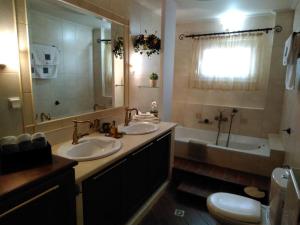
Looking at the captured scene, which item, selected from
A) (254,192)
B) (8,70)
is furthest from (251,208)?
(8,70)

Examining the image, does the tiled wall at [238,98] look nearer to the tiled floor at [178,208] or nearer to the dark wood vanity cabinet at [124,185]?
the dark wood vanity cabinet at [124,185]

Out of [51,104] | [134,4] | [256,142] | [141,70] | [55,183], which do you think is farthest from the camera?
[256,142]

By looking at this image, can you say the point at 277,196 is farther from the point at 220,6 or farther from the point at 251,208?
the point at 220,6

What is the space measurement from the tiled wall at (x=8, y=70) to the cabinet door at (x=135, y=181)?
3.00ft

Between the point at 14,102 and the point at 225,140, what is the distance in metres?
3.30

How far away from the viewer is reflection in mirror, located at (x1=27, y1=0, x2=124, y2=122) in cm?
160

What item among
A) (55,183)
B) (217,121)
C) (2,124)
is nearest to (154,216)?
(55,183)

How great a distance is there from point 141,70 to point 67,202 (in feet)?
7.17

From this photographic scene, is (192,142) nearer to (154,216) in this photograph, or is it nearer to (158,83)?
(158,83)

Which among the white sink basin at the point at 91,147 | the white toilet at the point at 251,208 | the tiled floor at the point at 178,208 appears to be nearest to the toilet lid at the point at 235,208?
the white toilet at the point at 251,208

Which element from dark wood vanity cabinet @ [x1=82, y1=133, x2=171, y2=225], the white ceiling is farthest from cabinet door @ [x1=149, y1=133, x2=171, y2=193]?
the white ceiling

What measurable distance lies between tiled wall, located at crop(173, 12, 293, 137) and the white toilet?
2.09 metres

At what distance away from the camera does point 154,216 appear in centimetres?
220

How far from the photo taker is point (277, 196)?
142 centimetres
